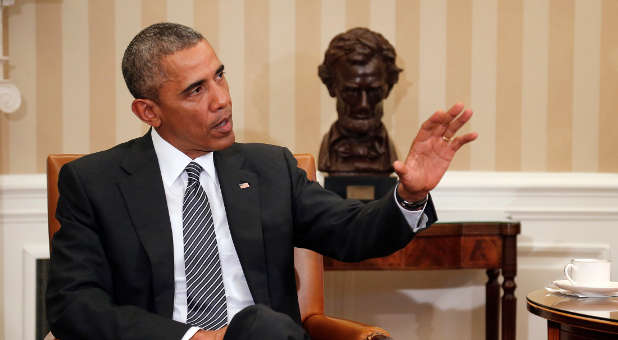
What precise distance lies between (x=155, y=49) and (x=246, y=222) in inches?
20.7

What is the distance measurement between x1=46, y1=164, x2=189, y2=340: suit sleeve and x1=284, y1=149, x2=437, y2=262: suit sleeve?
19.8 inches

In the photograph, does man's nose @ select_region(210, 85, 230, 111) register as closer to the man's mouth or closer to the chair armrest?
the man's mouth

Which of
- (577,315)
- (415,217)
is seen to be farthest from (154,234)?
(577,315)

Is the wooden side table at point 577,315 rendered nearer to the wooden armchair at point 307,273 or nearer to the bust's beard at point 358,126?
the wooden armchair at point 307,273

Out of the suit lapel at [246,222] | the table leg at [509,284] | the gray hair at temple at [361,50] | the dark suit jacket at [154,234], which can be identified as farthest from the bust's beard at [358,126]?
the suit lapel at [246,222]

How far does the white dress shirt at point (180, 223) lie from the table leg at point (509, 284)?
133cm

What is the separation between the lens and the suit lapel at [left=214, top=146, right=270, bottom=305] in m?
1.98

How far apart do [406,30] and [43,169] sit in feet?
6.04

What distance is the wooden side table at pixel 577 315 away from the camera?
194 centimetres

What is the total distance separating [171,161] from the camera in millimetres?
2041

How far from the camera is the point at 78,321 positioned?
1765mm

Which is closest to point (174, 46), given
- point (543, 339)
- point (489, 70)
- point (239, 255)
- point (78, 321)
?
point (239, 255)

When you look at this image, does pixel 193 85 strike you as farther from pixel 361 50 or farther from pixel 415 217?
pixel 361 50

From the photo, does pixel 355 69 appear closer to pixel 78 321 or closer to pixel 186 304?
pixel 186 304
